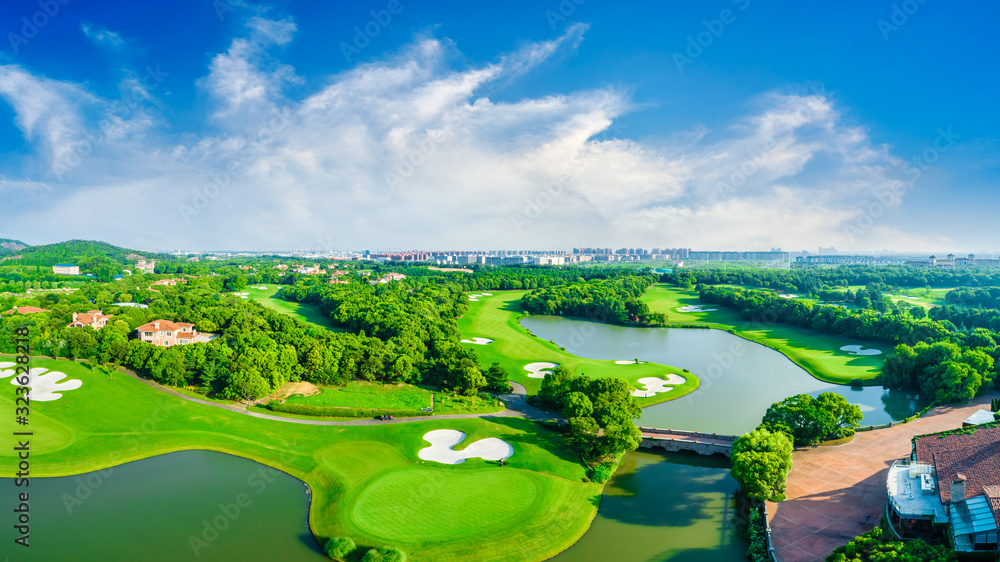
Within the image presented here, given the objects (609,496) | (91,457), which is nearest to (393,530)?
(609,496)

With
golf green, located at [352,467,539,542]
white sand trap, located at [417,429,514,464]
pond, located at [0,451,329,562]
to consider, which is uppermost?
white sand trap, located at [417,429,514,464]

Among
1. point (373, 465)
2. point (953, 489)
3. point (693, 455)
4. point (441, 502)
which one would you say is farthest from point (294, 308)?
point (953, 489)

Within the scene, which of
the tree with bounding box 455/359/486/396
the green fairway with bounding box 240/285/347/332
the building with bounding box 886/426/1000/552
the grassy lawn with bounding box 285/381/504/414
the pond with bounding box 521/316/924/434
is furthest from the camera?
the green fairway with bounding box 240/285/347/332

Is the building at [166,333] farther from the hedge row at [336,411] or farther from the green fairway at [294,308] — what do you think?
the hedge row at [336,411]

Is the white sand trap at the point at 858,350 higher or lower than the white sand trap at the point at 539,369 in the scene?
higher

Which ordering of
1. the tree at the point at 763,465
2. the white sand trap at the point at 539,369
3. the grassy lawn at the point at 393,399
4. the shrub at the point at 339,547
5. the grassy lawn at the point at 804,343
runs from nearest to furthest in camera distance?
the shrub at the point at 339,547
the tree at the point at 763,465
the grassy lawn at the point at 393,399
the white sand trap at the point at 539,369
the grassy lawn at the point at 804,343

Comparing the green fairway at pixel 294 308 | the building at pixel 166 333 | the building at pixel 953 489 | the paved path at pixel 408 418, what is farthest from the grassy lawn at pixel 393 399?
the green fairway at pixel 294 308

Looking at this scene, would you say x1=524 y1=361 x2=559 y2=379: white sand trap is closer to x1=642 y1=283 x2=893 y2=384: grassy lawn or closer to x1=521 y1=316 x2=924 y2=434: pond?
x1=521 y1=316 x2=924 y2=434: pond

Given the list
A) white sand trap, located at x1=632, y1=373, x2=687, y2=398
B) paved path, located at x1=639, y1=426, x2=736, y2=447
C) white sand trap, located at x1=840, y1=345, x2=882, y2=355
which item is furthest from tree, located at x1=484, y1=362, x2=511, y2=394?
white sand trap, located at x1=840, y1=345, x2=882, y2=355
